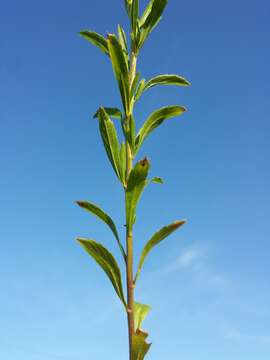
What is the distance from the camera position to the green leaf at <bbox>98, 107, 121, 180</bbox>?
293 cm

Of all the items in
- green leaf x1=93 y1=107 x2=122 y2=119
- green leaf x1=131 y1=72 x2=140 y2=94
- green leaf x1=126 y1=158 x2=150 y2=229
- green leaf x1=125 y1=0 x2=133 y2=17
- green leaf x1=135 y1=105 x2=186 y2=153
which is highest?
green leaf x1=125 y1=0 x2=133 y2=17

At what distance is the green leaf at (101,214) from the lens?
2.68 m

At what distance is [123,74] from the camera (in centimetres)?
302

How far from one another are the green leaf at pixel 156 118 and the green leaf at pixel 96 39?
2.47 ft

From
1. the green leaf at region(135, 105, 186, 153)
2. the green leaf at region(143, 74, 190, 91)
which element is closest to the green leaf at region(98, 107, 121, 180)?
the green leaf at region(135, 105, 186, 153)

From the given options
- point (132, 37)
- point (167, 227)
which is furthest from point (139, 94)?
point (167, 227)

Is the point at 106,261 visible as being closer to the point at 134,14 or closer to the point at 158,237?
the point at 158,237

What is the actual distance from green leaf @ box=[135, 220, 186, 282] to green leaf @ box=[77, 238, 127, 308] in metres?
0.13

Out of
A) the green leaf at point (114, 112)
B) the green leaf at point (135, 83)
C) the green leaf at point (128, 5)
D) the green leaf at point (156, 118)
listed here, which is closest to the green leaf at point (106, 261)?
the green leaf at point (156, 118)

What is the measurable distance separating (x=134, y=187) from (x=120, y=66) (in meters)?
0.89

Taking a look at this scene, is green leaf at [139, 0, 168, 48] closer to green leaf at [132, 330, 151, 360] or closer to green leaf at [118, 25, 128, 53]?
green leaf at [118, 25, 128, 53]

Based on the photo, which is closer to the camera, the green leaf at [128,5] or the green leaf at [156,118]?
the green leaf at [156,118]

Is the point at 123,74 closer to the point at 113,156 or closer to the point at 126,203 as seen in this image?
the point at 113,156

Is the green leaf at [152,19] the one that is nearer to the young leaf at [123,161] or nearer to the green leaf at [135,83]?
the green leaf at [135,83]
